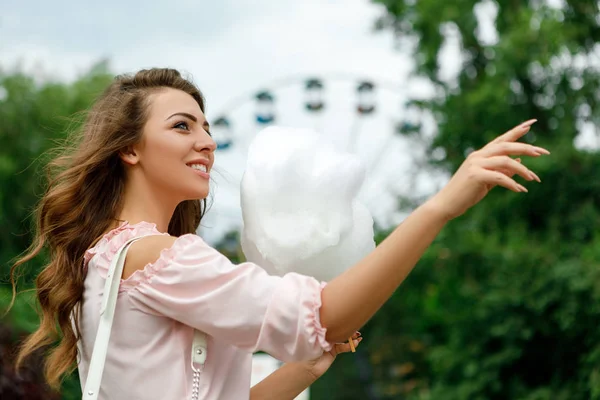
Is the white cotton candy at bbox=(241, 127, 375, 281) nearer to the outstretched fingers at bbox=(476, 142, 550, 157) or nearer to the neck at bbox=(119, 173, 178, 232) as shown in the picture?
the neck at bbox=(119, 173, 178, 232)

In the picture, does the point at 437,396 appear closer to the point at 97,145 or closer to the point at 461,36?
the point at 461,36

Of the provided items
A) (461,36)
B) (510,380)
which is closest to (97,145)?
(510,380)

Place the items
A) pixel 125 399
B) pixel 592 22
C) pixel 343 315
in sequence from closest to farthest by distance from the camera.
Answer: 1. pixel 343 315
2. pixel 125 399
3. pixel 592 22

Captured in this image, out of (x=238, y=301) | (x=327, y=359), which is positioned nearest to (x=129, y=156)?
(x=238, y=301)

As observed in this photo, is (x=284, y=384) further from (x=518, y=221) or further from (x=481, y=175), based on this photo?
(x=518, y=221)

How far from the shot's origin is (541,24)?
37.9 ft

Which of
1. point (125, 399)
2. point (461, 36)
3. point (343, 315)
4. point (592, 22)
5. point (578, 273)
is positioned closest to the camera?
point (343, 315)

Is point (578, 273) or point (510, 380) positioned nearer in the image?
point (578, 273)

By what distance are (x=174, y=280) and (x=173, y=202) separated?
39 cm

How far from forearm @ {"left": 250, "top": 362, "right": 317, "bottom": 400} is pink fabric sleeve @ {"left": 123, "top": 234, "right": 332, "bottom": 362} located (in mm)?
421

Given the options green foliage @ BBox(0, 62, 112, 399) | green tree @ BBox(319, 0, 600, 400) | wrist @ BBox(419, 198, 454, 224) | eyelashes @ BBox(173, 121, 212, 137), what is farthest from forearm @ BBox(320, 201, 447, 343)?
green foliage @ BBox(0, 62, 112, 399)

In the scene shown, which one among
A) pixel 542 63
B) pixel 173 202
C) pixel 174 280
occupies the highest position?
pixel 542 63

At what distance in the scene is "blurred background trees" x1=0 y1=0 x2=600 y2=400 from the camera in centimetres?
1096

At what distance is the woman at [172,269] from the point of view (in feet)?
5.53
